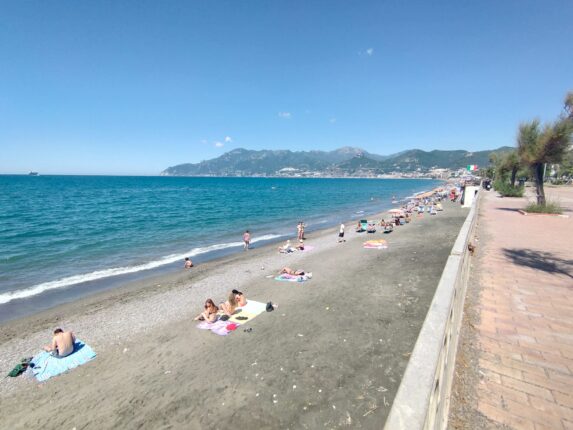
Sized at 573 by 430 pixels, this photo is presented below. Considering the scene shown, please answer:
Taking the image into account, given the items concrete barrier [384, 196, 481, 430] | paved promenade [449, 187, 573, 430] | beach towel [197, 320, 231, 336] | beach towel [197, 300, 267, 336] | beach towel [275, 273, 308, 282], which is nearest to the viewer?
concrete barrier [384, 196, 481, 430]

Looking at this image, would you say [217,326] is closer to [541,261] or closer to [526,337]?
[526,337]

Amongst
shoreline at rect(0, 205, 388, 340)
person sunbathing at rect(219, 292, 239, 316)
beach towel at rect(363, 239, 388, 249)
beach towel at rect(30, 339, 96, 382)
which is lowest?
shoreline at rect(0, 205, 388, 340)

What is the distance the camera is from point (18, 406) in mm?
6016

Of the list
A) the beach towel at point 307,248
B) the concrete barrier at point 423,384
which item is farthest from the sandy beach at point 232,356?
the beach towel at point 307,248

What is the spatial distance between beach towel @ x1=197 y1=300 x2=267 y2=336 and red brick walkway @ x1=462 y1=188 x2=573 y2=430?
20.5ft

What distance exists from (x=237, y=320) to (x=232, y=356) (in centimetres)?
187

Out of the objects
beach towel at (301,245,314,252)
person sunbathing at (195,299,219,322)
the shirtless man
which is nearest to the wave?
beach towel at (301,245,314,252)

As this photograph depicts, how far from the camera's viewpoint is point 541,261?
9602mm

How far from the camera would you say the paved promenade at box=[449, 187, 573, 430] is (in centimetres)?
383

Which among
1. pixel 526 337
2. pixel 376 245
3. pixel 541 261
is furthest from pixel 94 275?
pixel 541 261

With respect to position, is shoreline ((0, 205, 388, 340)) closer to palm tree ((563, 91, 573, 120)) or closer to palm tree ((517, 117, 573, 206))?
palm tree ((563, 91, 573, 120))

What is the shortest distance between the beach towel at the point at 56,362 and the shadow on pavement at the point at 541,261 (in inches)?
544

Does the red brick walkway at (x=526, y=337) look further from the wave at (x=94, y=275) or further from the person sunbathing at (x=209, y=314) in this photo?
the wave at (x=94, y=275)

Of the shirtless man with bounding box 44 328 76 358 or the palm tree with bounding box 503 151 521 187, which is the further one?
the palm tree with bounding box 503 151 521 187
